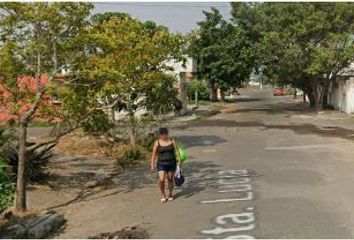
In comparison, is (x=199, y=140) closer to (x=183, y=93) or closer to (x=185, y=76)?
(x=183, y=93)

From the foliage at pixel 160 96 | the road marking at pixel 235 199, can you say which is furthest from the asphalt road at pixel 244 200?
the foliage at pixel 160 96

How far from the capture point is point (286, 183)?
12.2 metres

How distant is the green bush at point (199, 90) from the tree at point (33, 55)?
42.9 metres

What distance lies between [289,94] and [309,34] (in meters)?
47.6

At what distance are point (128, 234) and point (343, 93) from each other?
31538mm

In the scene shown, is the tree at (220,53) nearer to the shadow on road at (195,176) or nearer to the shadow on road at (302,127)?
the shadow on road at (302,127)

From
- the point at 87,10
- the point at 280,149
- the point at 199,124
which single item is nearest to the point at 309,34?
the point at 199,124

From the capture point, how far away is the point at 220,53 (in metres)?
43.5

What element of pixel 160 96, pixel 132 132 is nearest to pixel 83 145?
pixel 132 132

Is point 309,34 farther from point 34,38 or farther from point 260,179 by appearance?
point 34,38

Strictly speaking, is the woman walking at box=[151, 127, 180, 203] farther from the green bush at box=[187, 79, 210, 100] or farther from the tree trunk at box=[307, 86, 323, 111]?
the green bush at box=[187, 79, 210, 100]

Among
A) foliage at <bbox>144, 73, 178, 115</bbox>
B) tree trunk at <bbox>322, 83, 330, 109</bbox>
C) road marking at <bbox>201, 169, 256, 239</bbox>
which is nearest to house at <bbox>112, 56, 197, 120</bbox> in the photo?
foliage at <bbox>144, 73, 178, 115</bbox>

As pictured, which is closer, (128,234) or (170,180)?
(128,234)

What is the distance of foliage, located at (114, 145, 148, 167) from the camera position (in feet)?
53.4
